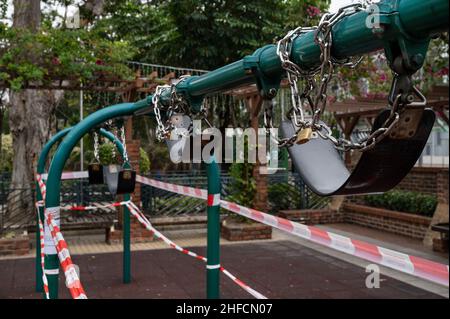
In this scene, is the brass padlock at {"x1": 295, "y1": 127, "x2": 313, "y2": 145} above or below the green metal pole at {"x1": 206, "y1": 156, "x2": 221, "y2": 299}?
above

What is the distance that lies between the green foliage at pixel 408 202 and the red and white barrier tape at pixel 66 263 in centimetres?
786

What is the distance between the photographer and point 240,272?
21.7 feet

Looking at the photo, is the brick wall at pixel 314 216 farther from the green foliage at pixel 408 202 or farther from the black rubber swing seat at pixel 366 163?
the black rubber swing seat at pixel 366 163

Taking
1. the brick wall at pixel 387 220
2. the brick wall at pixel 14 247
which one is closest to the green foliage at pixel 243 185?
the brick wall at pixel 387 220

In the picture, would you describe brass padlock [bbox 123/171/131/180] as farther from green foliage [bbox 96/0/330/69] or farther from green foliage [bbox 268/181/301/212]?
green foliage [bbox 96/0/330/69]

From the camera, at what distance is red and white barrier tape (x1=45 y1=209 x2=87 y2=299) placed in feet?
8.02

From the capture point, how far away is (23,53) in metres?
8.09

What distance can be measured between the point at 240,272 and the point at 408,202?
16.1 feet

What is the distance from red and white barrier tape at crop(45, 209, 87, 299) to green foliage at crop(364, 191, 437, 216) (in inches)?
310

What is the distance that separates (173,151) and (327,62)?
1.93 meters

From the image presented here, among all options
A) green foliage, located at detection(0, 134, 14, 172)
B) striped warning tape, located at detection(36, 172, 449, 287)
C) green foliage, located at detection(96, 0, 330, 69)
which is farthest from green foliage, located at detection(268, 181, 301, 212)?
green foliage, located at detection(0, 134, 14, 172)

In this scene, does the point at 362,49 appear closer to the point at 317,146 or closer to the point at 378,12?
the point at 378,12
